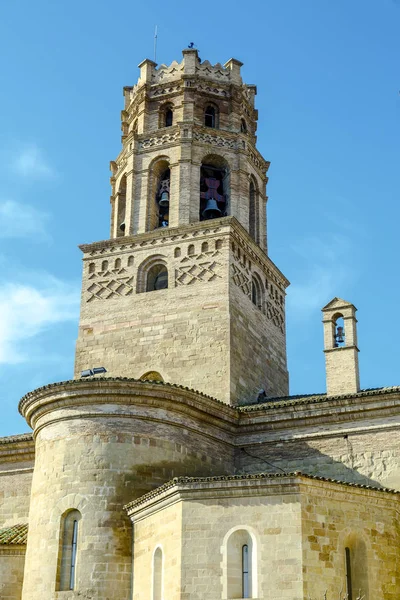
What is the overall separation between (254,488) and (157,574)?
2541mm

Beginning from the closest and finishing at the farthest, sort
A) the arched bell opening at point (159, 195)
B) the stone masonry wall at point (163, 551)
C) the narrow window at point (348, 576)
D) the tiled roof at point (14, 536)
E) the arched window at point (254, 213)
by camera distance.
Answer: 1. the narrow window at point (348, 576)
2. the stone masonry wall at point (163, 551)
3. the tiled roof at point (14, 536)
4. the arched bell opening at point (159, 195)
5. the arched window at point (254, 213)

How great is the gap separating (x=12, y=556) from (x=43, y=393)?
360cm

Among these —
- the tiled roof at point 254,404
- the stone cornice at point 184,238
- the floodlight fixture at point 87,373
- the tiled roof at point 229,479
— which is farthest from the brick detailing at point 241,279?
the tiled roof at point 229,479

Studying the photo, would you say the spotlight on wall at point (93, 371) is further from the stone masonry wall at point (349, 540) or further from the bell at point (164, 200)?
the stone masonry wall at point (349, 540)

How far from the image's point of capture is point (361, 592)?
16.2m

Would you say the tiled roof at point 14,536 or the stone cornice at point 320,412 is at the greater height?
the stone cornice at point 320,412

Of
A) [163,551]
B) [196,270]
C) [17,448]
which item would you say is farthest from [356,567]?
[196,270]

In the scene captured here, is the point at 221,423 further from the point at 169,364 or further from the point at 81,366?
the point at 81,366

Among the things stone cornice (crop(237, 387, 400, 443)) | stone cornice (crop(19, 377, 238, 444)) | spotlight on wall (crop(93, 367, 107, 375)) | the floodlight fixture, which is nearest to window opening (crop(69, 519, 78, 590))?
stone cornice (crop(19, 377, 238, 444))

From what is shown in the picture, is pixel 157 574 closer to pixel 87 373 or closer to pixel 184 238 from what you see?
pixel 87 373

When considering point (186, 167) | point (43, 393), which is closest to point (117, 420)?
point (43, 393)

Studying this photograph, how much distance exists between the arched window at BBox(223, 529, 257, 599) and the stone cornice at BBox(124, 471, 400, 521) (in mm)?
777

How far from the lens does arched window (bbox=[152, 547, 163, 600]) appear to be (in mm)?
16719

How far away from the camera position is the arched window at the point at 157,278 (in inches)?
992
